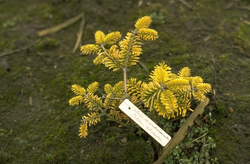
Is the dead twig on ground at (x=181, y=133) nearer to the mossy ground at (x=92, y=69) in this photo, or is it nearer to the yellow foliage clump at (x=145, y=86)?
the mossy ground at (x=92, y=69)

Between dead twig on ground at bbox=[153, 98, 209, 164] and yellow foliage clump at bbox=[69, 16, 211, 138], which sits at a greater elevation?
yellow foliage clump at bbox=[69, 16, 211, 138]

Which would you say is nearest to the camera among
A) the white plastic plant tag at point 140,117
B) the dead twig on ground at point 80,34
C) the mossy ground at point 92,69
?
the white plastic plant tag at point 140,117

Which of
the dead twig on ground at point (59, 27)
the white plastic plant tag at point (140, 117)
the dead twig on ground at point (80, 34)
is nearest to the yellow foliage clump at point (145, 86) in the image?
the white plastic plant tag at point (140, 117)

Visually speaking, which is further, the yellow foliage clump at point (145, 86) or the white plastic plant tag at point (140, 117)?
the white plastic plant tag at point (140, 117)

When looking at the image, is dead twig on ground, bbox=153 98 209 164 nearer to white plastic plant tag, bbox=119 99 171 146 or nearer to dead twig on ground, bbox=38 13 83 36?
white plastic plant tag, bbox=119 99 171 146

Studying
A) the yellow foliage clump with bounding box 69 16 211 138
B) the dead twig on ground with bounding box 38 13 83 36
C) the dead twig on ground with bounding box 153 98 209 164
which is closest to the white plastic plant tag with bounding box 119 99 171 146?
the yellow foliage clump with bounding box 69 16 211 138

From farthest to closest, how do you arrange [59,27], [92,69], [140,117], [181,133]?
1. [59,27]
2. [92,69]
3. [181,133]
4. [140,117]

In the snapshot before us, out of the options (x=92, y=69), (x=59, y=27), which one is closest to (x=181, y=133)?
(x=92, y=69)

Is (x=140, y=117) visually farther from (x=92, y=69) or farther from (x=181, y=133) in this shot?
(x=92, y=69)

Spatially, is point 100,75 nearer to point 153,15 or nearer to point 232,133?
point 153,15
